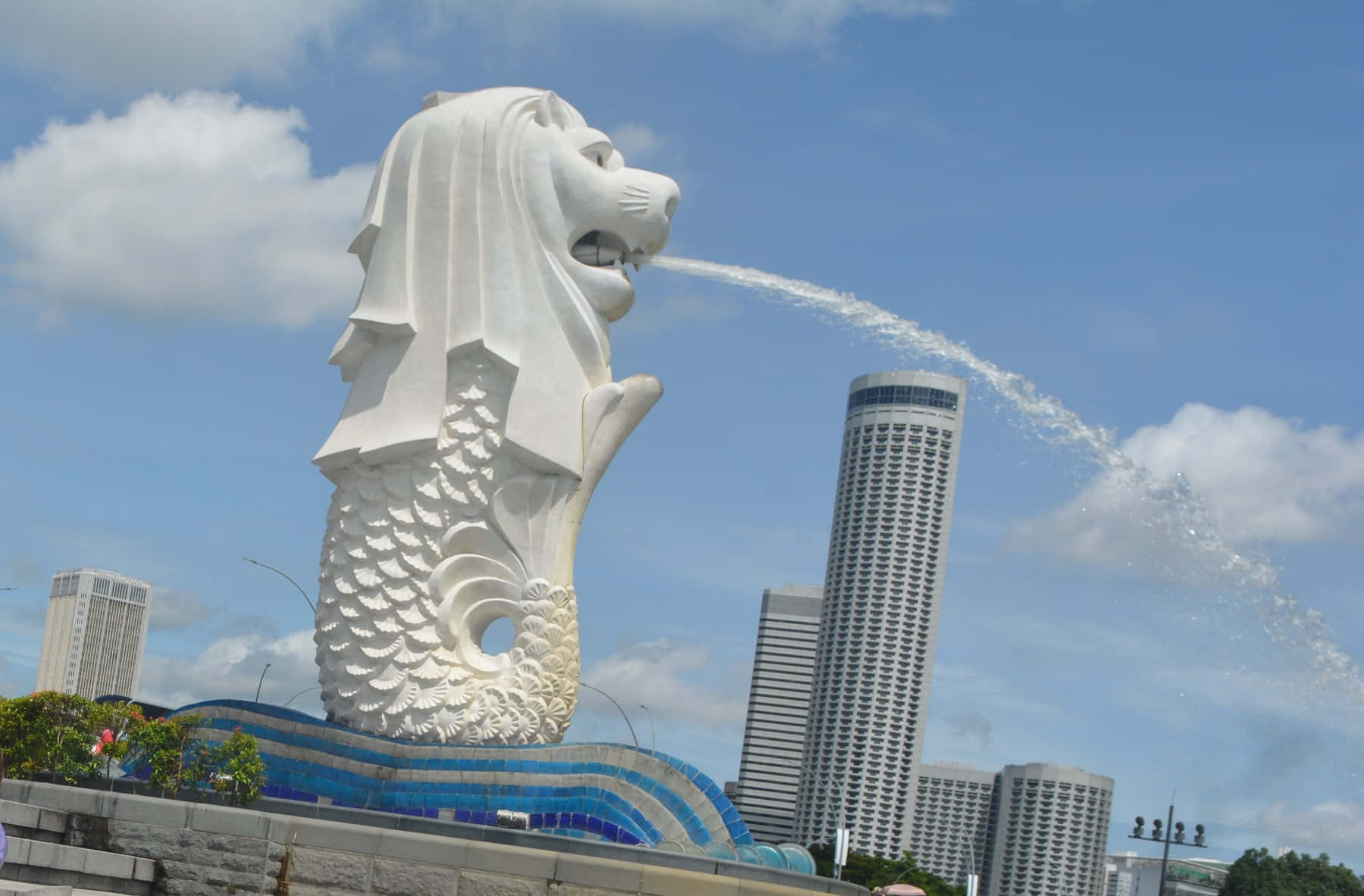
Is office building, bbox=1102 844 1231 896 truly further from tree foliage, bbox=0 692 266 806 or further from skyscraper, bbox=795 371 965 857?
tree foliage, bbox=0 692 266 806

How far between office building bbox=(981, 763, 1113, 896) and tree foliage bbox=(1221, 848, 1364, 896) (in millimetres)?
17885

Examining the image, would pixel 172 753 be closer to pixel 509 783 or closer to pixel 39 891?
pixel 509 783

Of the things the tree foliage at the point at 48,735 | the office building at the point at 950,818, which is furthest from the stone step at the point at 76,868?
the office building at the point at 950,818

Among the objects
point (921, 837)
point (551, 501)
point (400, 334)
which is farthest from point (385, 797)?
point (921, 837)

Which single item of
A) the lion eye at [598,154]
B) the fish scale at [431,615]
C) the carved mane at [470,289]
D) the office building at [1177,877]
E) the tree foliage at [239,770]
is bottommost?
the office building at [1177,877]

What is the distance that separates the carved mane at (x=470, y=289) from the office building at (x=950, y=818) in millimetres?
73038

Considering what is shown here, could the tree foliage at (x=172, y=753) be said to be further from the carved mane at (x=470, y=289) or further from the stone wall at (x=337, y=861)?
the stone wall at (x=337, y=861)

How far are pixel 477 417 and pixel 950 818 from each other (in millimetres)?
75641

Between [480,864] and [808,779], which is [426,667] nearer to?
[480,864]

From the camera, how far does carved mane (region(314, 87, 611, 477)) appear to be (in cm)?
2703

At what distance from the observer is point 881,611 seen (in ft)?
335

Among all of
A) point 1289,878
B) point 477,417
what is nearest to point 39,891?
point 477,417

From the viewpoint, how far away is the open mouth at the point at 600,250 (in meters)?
28.1

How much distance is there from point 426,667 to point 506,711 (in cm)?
154
